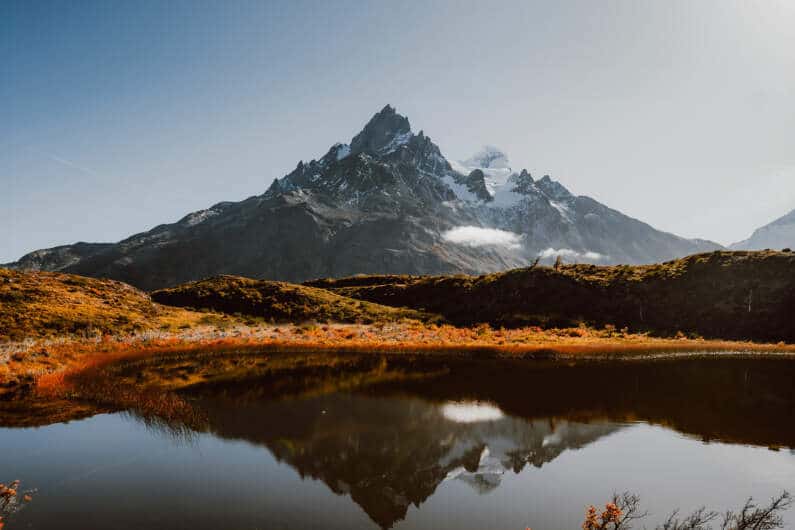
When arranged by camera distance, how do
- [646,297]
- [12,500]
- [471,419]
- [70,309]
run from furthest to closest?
[646,297]
[70,309]
[471,419]
[12,500]

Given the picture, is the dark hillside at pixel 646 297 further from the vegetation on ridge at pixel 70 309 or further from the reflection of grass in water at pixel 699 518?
the reflection of grass in water at pixel 699 518

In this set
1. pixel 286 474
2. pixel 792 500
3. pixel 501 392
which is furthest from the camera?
pixel 501 392

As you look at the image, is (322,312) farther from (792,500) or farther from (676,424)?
(792,500)

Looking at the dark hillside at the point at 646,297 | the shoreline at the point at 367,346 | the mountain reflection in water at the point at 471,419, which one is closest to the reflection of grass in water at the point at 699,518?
the mountain reflection in water at the point at 471,419

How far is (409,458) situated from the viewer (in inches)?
719

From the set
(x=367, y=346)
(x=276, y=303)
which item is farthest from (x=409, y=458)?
(x=276, y=303)

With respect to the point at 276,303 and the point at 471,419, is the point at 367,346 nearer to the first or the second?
the point at 471,419

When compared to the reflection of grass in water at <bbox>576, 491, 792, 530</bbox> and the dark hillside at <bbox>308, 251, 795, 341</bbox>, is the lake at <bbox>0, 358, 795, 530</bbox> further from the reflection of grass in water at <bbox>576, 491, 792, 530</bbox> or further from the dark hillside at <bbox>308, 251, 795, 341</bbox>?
the dark hillside at <bbox>308, 251, 795, 341</bbox>

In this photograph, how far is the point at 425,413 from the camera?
24.4 metres

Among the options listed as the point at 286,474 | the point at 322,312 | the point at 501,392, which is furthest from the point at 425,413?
the point at 322,312

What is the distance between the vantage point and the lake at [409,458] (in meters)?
14.1

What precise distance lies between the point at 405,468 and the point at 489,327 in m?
46.6

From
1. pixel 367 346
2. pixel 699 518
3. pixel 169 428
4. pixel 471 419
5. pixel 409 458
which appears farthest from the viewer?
pixel 367 346

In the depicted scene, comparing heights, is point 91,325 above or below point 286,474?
above
